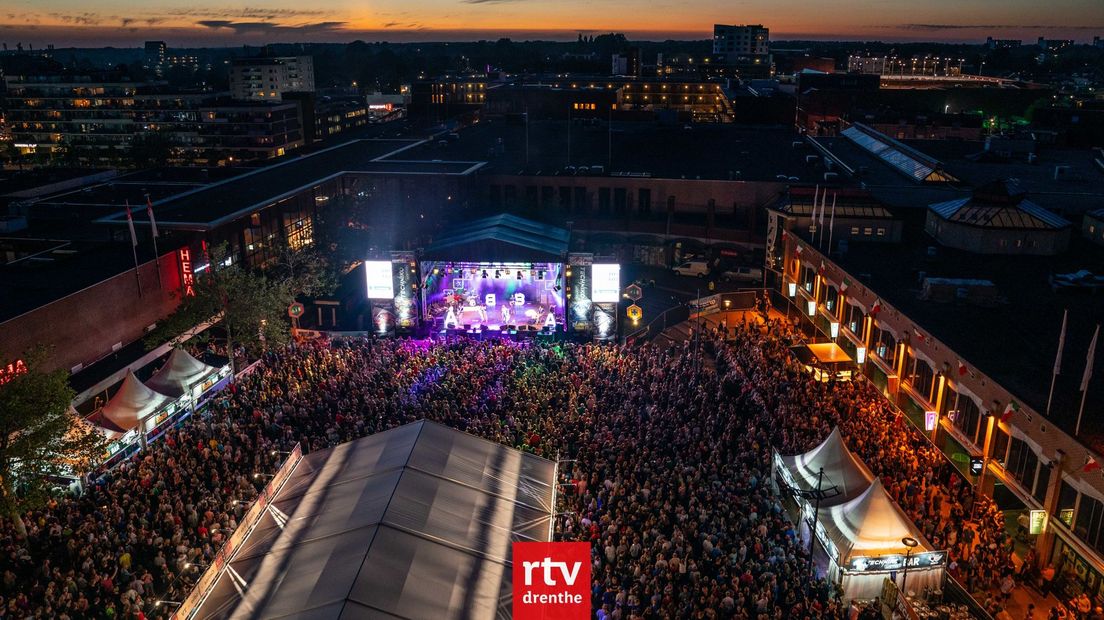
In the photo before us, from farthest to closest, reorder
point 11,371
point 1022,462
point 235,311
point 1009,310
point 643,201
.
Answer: point 643,201 → point 235,311 → point 1009,310 → point 11,371 → point 1022,462

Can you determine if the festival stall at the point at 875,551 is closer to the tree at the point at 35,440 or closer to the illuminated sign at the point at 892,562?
the illuminated sign at the point at 892,562

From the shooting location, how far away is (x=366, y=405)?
26203 mm

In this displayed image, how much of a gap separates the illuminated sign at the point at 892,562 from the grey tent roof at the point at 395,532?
728 centimetres

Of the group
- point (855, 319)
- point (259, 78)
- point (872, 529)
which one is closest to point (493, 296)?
point (855, 319)

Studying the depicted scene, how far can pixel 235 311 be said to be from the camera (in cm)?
3241

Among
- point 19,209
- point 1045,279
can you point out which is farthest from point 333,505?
point 19,209

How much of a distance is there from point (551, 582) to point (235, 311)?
25506 millimetres

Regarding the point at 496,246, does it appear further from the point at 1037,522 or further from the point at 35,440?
the point at 1037,522

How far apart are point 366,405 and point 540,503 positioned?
35.8 ft

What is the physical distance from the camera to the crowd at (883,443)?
63.7ft

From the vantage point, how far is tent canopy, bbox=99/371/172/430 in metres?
24.9

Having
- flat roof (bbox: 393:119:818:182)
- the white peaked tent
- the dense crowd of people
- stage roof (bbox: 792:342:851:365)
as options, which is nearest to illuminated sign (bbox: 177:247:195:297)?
the dense crowd of people

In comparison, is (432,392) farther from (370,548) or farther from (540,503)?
(370,548)

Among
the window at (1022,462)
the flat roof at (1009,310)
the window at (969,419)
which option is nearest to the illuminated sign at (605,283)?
the flat roof at (1009,310)
